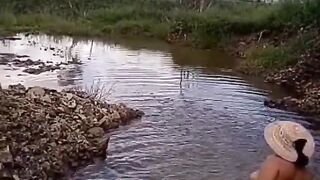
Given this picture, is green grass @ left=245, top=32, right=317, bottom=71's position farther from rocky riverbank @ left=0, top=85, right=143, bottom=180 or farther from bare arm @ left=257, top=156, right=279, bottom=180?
bare arm @ left=257, top=156, right=279, bottom=180

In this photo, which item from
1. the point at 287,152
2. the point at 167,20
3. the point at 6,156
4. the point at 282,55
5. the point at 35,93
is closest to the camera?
the point at 287,152

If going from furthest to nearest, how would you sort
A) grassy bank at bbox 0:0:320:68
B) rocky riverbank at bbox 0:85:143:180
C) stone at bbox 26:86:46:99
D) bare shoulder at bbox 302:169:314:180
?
grassy bank at bbox 0:0:320:68
stone at bbox 26:86:46:99
rocky riverbank at bbox 0:85:143:180
bare shoulder at bbox 302:169:314:180

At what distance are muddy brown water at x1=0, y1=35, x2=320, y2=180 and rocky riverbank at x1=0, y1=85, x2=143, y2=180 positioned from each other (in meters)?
0.30

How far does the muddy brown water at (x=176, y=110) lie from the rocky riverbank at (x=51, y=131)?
0.30m

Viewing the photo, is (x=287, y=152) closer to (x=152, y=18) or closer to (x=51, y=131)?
(x=51, y=131)

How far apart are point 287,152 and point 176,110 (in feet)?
30.9

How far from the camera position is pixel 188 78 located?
1703 cm

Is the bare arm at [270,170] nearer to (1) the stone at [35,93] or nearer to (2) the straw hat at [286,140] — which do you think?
(2) the straw hat at [286,140]

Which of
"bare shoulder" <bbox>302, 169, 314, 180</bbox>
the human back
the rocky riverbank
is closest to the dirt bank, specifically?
the rocky riverbank

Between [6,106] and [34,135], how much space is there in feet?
3.44

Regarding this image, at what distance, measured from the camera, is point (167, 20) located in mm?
32781

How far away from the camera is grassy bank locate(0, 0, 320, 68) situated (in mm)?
21531

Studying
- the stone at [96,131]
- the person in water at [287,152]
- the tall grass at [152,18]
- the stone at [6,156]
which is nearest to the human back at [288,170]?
the person in water at [287,152]

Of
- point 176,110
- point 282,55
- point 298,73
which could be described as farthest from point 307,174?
point 282,55
